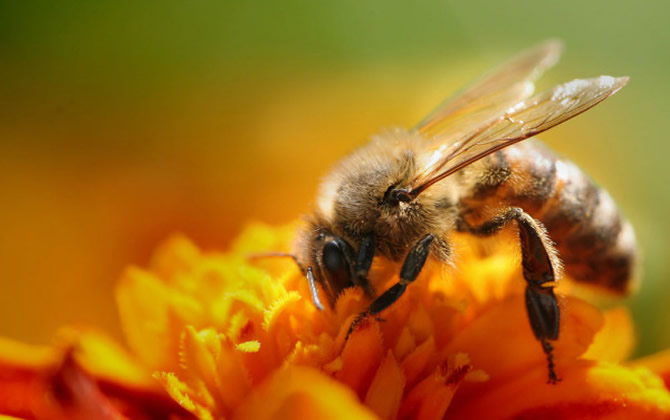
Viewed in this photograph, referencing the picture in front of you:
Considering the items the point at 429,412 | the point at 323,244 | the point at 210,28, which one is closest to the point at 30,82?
the point at 210,28

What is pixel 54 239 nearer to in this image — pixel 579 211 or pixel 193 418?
pixel 193 418

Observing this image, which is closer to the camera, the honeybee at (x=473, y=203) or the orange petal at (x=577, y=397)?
the orange petal at (x=577, y=397)

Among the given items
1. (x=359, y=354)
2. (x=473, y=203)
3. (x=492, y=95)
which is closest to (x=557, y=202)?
(x=473, y=203)

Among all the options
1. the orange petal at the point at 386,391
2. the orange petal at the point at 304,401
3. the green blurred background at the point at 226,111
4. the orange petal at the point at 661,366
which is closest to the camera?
the orange petal at the point at 304,401

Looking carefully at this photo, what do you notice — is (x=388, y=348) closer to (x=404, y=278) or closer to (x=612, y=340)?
(x=404, y=278)

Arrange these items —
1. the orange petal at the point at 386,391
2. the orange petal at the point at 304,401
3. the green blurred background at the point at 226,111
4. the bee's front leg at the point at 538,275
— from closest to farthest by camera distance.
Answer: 1. the orange petal at the point at 304,401
2. the orange petal at the point at 386,391
3. the bee's front leg at the point at 538,275
4. the green blurred background at the point at 226,111

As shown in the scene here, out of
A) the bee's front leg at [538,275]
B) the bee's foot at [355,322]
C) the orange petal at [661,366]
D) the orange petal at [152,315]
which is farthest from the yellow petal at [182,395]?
the orange petal at [661,366]

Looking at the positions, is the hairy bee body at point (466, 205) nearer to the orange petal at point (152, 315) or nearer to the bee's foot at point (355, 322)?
the bee's foot at point (355, 322)

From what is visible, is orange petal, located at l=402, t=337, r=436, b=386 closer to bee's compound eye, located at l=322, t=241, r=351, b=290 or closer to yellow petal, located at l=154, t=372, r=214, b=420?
bee's compound eye, located at l=322, t=241, r=351, b=290
